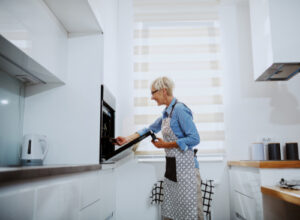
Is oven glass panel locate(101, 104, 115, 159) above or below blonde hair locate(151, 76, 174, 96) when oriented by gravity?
below

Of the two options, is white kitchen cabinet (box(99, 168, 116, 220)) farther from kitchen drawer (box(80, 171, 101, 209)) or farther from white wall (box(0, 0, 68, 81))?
white wall (box(0, 0, 68, 81))

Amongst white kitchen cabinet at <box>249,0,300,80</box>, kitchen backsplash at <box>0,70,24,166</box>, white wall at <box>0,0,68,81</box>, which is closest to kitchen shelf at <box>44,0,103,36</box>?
white wall at <box>0,0,68,81</box>

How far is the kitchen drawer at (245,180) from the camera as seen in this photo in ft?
6.59

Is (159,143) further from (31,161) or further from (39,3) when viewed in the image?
(39,3)

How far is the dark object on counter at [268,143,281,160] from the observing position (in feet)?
8.09

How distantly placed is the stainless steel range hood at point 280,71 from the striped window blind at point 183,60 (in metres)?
0.53

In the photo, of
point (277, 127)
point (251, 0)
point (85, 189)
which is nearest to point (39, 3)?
point (85, 189)

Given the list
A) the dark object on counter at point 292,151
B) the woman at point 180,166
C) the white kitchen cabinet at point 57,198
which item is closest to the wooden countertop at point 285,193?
the woman at point 180,166

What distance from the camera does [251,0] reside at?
8.61ft

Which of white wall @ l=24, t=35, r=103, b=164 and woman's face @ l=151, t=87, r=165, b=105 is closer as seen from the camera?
white wall @ l=24, t=35, r=103, b=164

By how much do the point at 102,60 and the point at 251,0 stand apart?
162cm

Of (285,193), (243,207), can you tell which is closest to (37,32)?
(285,193)

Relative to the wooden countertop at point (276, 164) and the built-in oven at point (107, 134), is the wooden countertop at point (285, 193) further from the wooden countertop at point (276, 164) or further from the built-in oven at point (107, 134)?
the built-in oven at point (107, 134)

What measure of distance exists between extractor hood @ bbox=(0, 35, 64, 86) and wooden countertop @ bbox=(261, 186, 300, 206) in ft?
4.96
